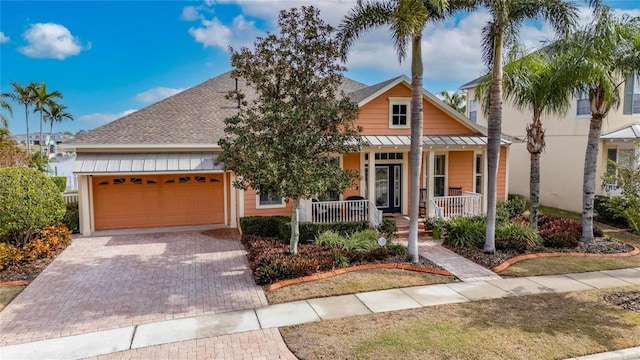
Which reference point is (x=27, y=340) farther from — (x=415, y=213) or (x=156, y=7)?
(x=156, y=7)

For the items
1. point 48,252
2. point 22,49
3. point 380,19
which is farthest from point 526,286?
point 22,49

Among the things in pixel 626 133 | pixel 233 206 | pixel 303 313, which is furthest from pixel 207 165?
pixel 626 133

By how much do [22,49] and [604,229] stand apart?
23704 mm

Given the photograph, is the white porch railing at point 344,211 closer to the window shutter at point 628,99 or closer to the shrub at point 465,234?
the shrub at point 465,234

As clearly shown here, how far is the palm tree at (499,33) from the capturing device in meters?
11.0

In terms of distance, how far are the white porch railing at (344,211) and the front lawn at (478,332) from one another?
6.43m

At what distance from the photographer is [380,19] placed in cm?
1070

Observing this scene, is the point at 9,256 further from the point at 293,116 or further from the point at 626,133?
the point at 626,133

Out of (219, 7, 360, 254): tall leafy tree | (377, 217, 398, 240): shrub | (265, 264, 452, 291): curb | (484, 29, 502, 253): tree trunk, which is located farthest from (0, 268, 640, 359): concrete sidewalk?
(377, 217, 398, 240): shrub

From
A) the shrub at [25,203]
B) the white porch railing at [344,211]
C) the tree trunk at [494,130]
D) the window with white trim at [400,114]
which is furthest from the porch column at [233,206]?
the tree trunk at [494,130]

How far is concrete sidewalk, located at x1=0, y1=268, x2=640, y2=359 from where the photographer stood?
6.31 m

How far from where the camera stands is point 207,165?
14.8 metres

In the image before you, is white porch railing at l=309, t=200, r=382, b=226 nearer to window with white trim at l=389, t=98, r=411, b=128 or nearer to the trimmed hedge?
the trimmed hedge

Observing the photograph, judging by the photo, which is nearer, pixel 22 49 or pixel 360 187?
pixel 22 49
